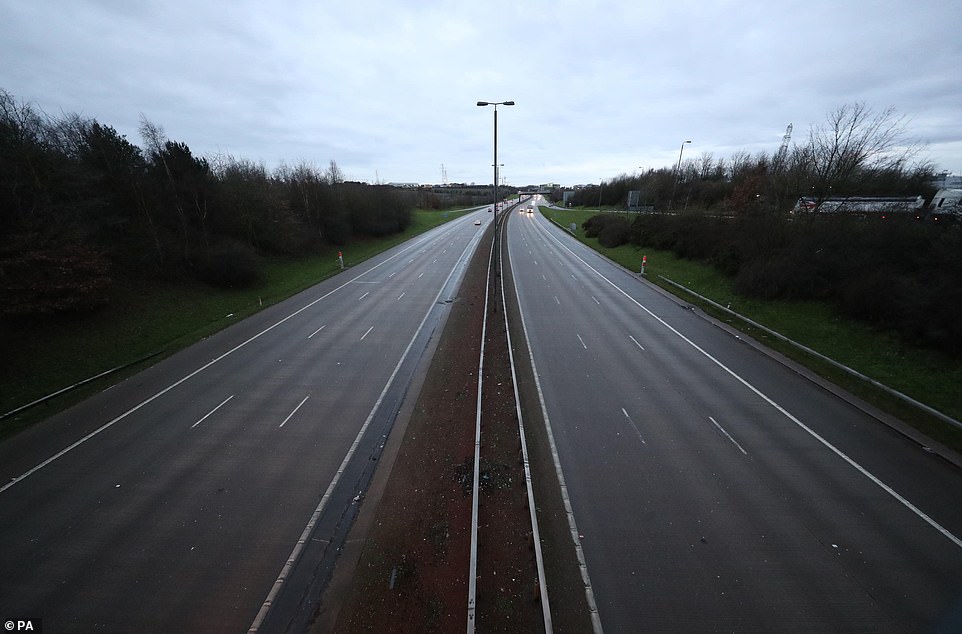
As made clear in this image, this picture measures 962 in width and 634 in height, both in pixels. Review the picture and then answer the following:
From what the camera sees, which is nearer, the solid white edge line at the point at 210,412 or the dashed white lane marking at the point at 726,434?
the dashed white lane marking at the point at 726,434

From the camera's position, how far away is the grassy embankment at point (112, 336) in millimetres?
13435

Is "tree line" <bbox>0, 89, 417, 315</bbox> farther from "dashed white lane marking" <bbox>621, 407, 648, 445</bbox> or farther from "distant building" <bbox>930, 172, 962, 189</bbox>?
"distant building" <bbox>930, 172, 962, 189</bbox>

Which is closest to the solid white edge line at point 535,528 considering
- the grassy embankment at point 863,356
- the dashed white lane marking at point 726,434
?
the dashed white lane marking at point 726,434

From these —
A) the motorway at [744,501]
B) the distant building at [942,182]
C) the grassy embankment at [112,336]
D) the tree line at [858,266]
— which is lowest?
the motorway at [744,501]

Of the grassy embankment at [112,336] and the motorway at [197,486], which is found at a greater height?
the grassy embankment at [112,336]

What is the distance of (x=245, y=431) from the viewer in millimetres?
11172

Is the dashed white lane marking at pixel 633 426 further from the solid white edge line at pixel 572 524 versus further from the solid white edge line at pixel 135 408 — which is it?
the solid white edge line at pixel 135 408

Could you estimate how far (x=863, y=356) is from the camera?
15.6 meters

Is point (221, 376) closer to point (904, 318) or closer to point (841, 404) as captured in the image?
point (841, 404)

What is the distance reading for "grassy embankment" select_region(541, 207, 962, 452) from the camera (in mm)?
11750

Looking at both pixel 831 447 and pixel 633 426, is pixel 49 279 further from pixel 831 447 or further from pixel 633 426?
pixel 831 447

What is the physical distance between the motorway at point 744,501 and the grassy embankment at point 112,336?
1705cm

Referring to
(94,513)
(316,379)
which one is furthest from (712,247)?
(94,513)

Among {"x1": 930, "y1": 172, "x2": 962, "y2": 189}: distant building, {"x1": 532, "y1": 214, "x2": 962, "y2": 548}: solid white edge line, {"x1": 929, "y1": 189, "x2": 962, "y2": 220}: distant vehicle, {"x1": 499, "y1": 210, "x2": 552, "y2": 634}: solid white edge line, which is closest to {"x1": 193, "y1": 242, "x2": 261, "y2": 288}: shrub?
{"x1": 499, "y1": 210, "x2": 552, "y2": 634}: solid white edge line
